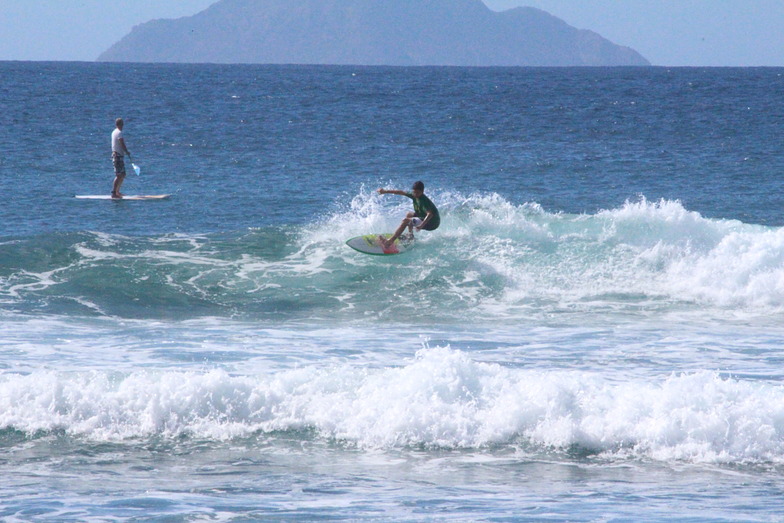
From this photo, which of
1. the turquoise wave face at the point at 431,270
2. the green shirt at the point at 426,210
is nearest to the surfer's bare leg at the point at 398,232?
the green shirt at the point at 426,210

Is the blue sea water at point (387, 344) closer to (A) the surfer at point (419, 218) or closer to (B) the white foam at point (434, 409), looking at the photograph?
(B) the white foam at point (434, 409)

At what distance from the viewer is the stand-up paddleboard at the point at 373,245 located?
16737mm

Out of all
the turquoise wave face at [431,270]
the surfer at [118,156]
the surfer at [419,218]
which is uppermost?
the surfer at [118,156]

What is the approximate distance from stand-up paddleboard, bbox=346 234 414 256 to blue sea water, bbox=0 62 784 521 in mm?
261

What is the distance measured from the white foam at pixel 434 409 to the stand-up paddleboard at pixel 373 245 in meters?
6.82

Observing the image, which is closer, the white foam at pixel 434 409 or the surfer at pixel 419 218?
the white foam at pixel 434 409

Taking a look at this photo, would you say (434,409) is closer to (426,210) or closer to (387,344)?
(387,344)

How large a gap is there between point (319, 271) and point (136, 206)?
7.13m

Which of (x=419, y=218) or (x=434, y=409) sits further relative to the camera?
(x=419, y=218)

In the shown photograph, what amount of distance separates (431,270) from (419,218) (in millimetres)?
994

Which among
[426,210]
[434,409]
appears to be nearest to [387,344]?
[434,409]

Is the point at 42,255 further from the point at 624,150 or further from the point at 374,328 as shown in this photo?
the point at 624,150

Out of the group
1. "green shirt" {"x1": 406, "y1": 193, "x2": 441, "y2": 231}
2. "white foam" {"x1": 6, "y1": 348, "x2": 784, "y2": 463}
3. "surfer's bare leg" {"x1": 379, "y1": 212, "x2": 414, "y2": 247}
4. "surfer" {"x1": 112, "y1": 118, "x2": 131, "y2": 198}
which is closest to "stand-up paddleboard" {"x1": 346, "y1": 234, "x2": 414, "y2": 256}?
"surfer's bare leg" {"x1": 379, "y1": 212, "x2": 414, "y2": 247}

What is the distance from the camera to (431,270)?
16500 mm
